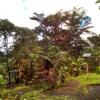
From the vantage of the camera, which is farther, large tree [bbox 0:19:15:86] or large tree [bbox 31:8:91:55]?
large tree [bbox 31:8:91:55]

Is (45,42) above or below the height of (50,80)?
above

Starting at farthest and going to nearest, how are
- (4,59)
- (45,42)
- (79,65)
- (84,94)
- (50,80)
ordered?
(45,42) → (79,65) → (4,59) → (50,80) → (84,94)

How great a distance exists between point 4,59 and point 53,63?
4677 mm

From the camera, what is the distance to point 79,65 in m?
29.4

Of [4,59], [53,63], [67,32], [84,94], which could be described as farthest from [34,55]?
[67,32]

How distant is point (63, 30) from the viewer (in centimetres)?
3509

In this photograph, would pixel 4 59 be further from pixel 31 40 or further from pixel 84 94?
pixel 84 94

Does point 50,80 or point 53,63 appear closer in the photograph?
point 50,80

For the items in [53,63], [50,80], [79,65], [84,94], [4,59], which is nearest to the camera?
[84,94]

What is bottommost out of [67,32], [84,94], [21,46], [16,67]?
[84,94]

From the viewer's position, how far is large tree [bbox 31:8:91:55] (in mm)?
34219

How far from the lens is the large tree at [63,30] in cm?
3422

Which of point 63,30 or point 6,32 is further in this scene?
point 63,30

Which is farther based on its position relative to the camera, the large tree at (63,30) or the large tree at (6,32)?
the large tree at (63,30)
